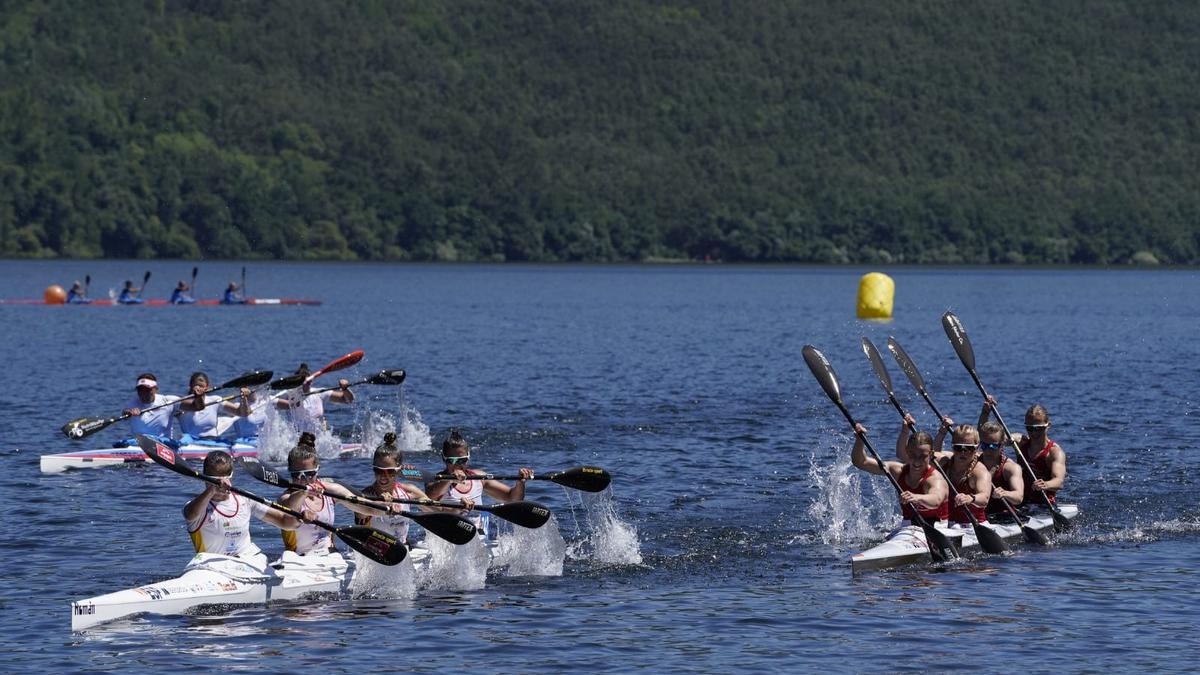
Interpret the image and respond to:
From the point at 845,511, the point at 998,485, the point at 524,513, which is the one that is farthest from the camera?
the point at 845,511

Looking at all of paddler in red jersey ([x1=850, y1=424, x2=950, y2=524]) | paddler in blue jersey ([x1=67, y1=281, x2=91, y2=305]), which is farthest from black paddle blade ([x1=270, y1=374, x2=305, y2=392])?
paddler in blue jersey ([x1=67, y1=281, x2=91, y2=305])

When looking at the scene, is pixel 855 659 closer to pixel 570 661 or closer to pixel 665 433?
pixel 570 661

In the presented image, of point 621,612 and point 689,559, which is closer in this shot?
point 621,612

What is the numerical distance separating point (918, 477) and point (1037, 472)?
3.18 m

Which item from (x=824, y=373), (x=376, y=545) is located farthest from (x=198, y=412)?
(x=376, y=545)

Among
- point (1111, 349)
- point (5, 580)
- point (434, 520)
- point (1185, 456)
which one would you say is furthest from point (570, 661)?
point (1111, 349)

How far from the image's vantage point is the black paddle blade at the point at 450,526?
21.6m

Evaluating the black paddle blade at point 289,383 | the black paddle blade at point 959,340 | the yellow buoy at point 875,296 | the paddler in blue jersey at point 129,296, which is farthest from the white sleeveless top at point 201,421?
the yellow buoy at point 875,296

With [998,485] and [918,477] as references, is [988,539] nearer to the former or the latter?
[918,477]

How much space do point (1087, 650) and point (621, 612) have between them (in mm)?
5341

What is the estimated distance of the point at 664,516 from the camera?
1118 inches

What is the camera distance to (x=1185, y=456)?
36.2 meters

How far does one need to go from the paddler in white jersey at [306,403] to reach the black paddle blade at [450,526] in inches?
483

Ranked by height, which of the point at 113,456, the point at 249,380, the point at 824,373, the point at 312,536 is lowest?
the point at 113,456
